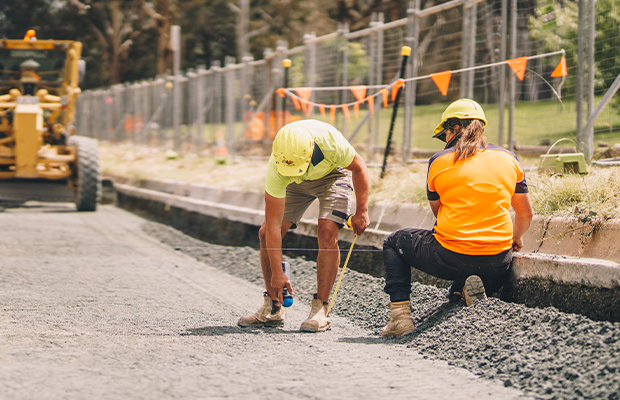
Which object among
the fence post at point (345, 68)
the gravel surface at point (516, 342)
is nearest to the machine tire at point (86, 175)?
the fence post at point (345, 68)

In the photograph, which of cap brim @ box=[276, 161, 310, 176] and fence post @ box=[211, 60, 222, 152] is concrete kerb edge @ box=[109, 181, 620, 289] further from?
fence post @ box=[211, 60, 222, 152]

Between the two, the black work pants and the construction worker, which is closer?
the black work pants

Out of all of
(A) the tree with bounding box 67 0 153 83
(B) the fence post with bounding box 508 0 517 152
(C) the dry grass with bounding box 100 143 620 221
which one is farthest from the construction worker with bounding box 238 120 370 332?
(A) the tree with bounding box 67 0 153 83

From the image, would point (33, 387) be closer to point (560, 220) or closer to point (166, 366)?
point (166, 366)

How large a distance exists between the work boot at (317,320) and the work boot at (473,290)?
107 cm

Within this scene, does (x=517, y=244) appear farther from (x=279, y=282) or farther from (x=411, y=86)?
(x=411, y=86)

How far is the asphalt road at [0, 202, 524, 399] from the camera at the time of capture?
370 cm

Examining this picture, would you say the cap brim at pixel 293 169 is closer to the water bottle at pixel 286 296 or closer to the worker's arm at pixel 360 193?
the worker's arm at pixel 360 193

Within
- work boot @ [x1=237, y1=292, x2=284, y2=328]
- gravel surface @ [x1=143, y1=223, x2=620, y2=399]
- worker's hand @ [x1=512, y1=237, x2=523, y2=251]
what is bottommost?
work boot @ [x1=237, y1=292, x2=284, y2=328]

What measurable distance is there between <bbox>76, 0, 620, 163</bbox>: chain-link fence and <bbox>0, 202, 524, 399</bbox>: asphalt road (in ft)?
10.8

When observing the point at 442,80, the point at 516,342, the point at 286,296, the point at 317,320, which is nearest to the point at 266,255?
the point at 286,296

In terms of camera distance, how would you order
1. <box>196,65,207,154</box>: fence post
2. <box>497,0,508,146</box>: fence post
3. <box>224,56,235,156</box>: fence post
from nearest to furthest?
1. <box>497,0,508,146</box>: fence post
2. <box>224,56,235,156</box>: fence post
3. <box>196,65,207,154</box>: fence post

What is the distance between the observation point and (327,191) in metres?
5.33

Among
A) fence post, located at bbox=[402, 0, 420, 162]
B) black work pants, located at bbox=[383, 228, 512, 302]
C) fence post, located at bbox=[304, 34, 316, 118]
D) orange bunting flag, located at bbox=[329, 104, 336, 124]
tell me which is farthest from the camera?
fence post, located at bbox=[304, 34, 316, 118]
